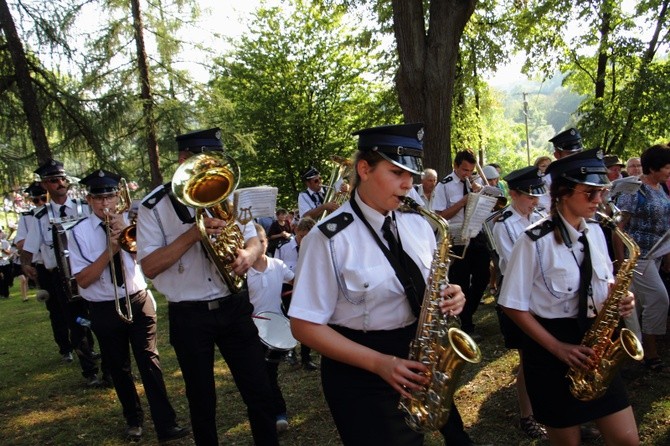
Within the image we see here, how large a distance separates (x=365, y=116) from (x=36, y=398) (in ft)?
57.2

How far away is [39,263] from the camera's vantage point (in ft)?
26.7

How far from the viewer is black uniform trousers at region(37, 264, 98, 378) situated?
7.29 m

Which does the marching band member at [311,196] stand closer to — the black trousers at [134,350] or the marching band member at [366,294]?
the black trousers at [134,350]

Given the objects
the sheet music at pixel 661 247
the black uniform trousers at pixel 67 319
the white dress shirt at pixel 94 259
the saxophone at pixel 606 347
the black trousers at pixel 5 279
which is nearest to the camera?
the saxophone at pixel 606 347

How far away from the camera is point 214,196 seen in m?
3.68

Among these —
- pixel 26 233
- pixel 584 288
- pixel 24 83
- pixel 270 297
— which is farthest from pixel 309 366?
pixel 24 83

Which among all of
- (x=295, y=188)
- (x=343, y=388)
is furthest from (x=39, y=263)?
(x=295, y=188)

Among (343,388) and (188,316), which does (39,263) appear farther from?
(343,388)

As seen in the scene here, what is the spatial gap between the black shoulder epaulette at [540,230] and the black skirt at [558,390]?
53 centimetres

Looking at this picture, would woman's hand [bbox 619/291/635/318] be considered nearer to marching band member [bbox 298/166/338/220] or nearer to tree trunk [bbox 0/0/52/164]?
marching band member [bbox 298/166/338/220]

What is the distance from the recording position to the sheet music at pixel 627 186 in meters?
5.79

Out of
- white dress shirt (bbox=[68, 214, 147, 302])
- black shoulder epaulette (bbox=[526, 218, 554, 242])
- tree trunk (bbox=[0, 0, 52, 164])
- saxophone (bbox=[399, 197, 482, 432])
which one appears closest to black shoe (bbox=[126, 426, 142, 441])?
white dress shirt (bbox=[68, 214, 147, 302])

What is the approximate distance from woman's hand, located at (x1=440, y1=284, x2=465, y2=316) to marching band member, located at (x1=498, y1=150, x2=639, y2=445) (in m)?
0.90

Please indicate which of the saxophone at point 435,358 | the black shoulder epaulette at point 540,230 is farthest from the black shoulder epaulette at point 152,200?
the black shoulder epaulette at point 540,230
